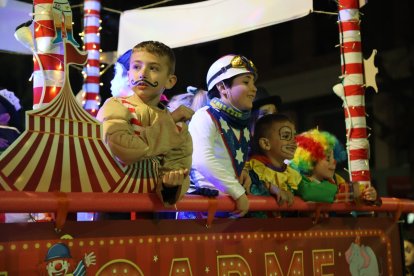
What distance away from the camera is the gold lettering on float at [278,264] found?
3.28 m

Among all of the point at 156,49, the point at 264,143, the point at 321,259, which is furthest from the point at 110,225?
the point at 264,143

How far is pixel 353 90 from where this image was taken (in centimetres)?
516

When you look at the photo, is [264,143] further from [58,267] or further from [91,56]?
[91,56]

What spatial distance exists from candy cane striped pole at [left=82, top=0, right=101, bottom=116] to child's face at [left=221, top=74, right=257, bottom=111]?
3.06 metres

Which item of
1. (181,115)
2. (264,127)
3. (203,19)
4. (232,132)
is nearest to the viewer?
(181,115)

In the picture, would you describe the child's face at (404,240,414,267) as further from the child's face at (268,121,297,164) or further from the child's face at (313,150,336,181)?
the child's face at (268,121,297,164)

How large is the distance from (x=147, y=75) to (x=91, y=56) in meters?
3.90

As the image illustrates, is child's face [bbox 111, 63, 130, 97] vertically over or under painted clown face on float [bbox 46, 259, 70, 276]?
over

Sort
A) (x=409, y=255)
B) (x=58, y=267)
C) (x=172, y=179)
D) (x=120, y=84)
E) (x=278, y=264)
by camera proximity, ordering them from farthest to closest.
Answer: (x=409, y=255) < (x=120, y=84) < (x=278, y=264) < (x=172, y=179) < (x=58, y=267)

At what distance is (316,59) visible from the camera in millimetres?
18281

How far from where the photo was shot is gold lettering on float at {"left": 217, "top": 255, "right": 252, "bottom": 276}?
2.98 m

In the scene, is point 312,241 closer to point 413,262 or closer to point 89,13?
point 413,262

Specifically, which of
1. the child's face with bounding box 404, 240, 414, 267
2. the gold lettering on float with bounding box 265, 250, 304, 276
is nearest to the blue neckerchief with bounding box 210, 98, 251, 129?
the gold lettering on float with bounding box 265, 250, 304, 276

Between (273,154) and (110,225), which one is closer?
(110,225)
